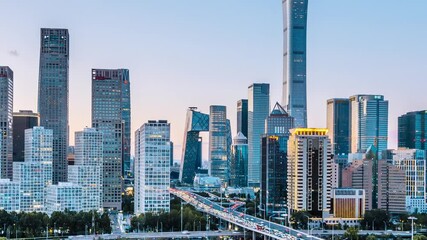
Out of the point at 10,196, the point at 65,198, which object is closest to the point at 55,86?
the point at 10,196

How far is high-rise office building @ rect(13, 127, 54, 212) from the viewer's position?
362 feet

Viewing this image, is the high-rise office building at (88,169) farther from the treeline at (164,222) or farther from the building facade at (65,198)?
the treeline at (164,222)

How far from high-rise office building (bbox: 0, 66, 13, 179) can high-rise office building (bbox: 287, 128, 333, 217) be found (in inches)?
2528

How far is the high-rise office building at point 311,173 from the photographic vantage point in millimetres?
113125

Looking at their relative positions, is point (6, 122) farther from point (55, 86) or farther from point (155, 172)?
point (155, 172)

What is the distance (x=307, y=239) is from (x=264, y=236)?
33.8 ft

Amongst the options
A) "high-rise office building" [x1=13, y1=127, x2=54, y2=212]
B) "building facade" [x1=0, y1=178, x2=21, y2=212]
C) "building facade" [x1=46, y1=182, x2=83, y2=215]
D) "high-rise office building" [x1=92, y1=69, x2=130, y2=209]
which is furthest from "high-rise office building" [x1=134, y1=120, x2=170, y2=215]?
"high-rise office building" [x1=92, y1=69, x2=130, y2=209]

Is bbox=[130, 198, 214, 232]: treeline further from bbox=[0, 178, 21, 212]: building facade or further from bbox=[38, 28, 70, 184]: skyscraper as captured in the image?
bbox=[38, 28, 70, 184]: skyscraper

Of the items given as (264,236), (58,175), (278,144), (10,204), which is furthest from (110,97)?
(264,236)

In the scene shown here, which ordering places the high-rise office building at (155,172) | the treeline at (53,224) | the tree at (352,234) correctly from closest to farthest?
the tree at (352,234)
the treeline at (53,224)
the high-rise office building at (155,172)

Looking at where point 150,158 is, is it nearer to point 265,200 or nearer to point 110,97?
point 265,200

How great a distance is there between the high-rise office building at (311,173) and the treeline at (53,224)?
120ft

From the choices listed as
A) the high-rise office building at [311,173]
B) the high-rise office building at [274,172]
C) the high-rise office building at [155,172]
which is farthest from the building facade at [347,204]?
the high-rise office building at [155,172]

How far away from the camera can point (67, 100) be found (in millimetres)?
170750
